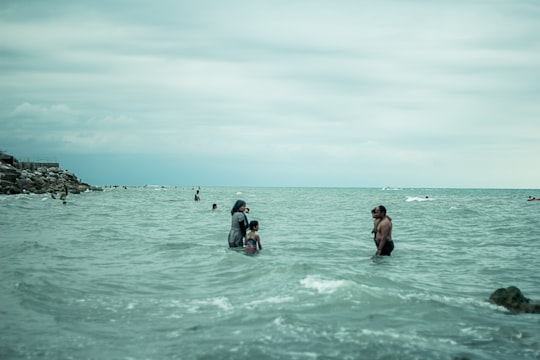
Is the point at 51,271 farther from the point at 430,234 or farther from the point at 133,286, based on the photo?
the point at 430,234

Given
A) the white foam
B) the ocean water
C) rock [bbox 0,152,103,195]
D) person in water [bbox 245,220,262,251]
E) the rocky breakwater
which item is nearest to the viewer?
the ocean water

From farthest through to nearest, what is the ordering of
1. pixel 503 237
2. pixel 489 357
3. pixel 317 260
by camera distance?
pixel 503 237, pixel 317 260, pixel 489 357

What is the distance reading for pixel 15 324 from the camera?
297 inches

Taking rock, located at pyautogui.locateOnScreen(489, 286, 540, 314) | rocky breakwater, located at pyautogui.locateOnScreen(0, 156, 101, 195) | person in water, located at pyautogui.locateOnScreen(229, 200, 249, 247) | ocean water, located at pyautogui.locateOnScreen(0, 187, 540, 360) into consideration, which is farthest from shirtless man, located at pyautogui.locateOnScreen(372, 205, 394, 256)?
rocky breakwater, located at pyautogui.locateOnScreen(0, 156, 101, 195)

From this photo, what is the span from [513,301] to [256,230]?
8446mm

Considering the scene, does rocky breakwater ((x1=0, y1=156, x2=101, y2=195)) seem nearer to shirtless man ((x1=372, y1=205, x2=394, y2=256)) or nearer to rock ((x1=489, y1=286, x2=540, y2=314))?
shirtless man ((x1=372, y1=205, x2=394, y2=256))

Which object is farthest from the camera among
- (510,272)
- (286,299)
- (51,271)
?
(510,272)

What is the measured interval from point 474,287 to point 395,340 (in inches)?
204

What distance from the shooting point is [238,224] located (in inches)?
639

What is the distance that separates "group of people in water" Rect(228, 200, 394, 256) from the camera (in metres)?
15.1

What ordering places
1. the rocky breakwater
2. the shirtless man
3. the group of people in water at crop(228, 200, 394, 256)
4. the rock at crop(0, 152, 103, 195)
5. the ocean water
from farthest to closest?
the rock at crop(0, 152, 103, 195) → the rocky breakwater → the group of people in water at crop(228, 200, 394, 256) → the shirtless man → the ocean water

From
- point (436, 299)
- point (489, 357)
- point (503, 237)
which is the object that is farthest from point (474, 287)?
point (503, 237)

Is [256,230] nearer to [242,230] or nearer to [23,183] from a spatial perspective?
[242,230]

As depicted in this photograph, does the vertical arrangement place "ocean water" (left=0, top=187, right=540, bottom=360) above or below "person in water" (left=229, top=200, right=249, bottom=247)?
below
